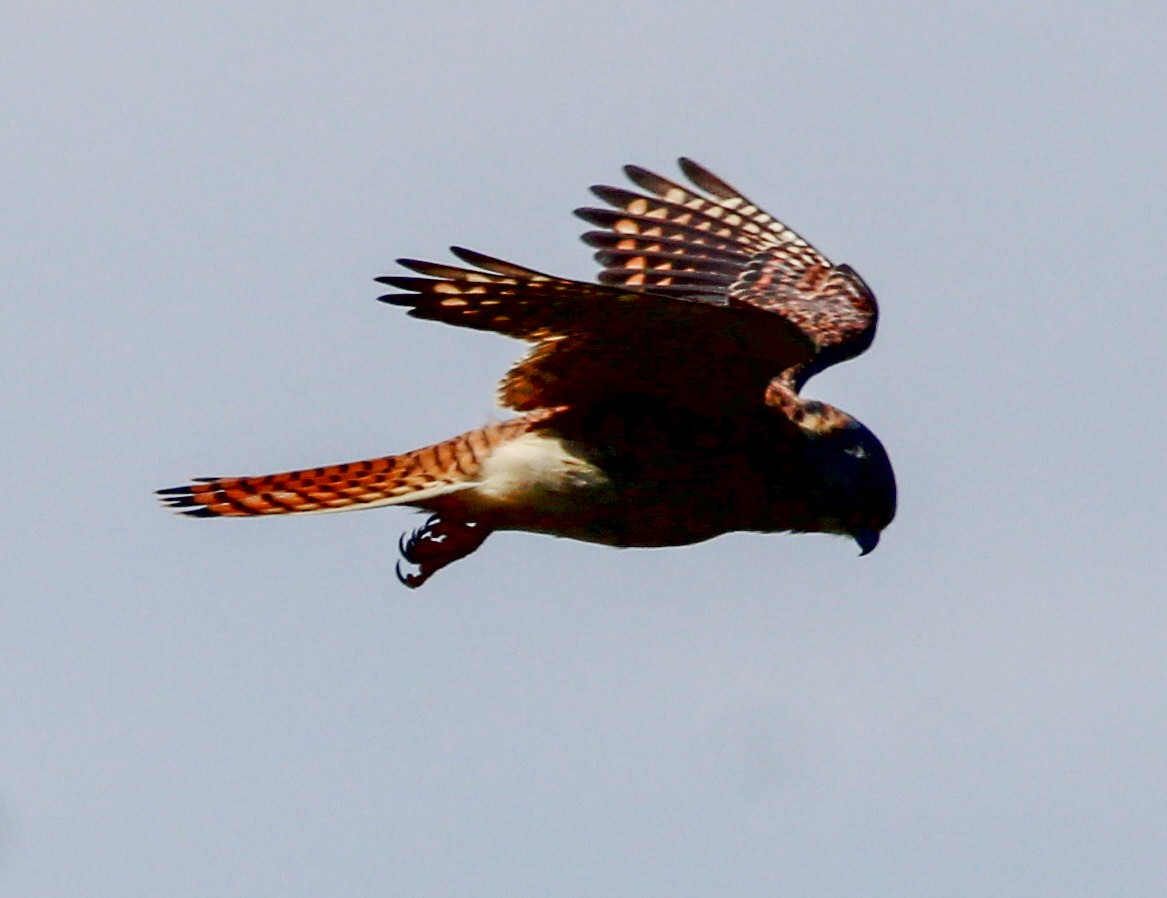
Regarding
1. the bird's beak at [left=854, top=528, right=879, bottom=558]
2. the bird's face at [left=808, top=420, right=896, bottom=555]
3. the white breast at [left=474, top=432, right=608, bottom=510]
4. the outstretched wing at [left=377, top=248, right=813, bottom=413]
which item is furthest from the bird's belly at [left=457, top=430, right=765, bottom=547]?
the bird's beak at [left=854, top=528, right=879, bottom=558]

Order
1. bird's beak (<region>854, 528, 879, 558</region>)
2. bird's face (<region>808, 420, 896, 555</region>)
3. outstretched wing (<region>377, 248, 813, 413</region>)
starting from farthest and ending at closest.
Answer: bird's beak (<region>854, 528, 879, 558</region>)
bird's face (<region>808, 420, 896, 555</region>)
outstretched wing (<region>377, 248, 813, 413</region>)

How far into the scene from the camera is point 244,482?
9.13m

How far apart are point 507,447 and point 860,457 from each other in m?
1.52


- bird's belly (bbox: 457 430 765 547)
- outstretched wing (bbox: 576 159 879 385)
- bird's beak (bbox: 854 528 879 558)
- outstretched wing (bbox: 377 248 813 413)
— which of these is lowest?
bird's beak (bbox: 854 528 879 558)

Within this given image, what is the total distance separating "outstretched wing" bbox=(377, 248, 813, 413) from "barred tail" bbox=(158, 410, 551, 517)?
0.84 ft

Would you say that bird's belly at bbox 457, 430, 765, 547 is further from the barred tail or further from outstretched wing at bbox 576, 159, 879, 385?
outstretched wing at bbox 576, 159, 879, 385

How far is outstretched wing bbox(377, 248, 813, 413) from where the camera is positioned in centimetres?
784

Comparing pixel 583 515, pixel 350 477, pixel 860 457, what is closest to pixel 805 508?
pixel 860 457

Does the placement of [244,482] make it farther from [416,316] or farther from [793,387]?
[793,387]

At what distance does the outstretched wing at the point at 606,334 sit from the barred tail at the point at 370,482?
0.84ft

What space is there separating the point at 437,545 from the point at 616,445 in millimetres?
1137

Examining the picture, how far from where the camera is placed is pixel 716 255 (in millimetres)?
11594

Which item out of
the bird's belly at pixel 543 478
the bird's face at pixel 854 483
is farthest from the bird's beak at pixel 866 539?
the bird's belly at pixel 543 478

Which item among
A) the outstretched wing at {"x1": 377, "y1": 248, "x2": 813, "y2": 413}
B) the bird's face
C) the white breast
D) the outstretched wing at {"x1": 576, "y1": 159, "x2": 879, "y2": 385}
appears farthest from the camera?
the outstretched wing at {"x1": 576, "y1": 159, "x2": 879, "y2": 385}
